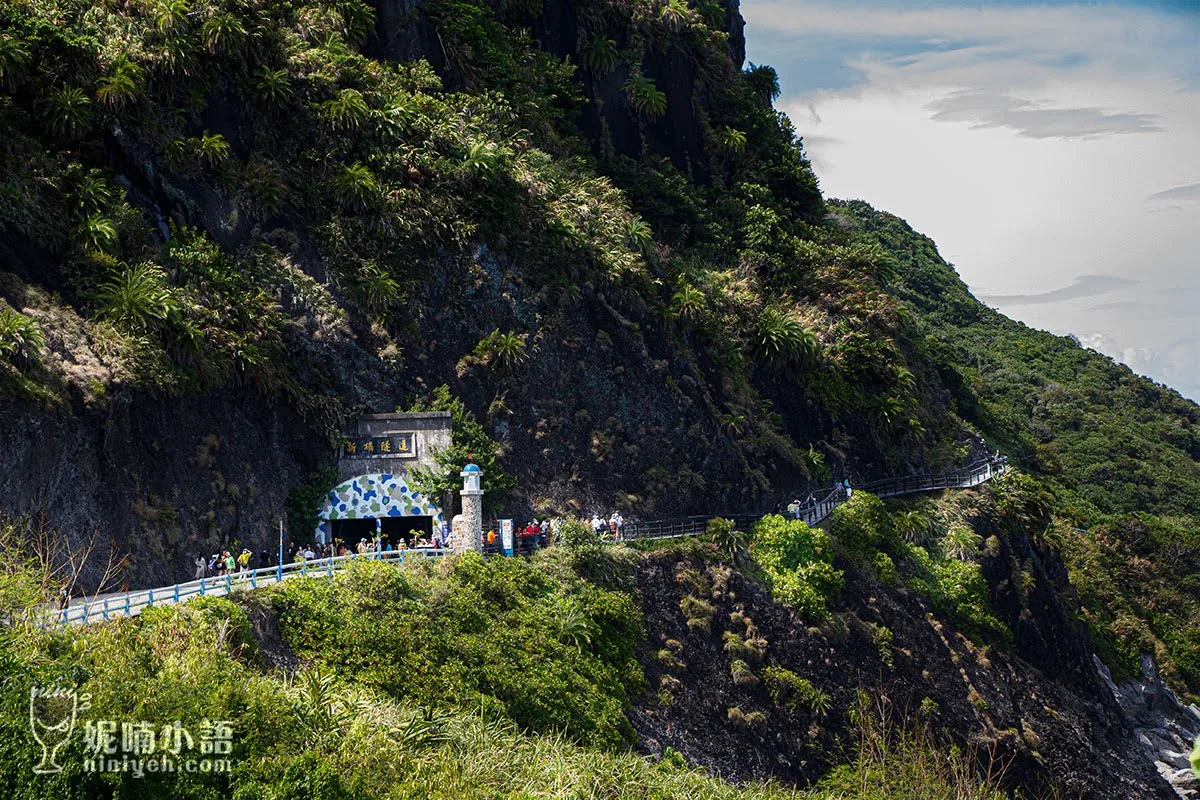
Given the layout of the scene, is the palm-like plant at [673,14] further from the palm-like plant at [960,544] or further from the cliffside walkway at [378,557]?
the palm-like plant at [960,544]

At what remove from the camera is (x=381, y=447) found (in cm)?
3791

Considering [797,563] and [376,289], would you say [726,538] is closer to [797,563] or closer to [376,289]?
[797,563]

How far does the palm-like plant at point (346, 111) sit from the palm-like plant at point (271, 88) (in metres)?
1.20

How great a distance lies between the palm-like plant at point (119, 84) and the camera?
36.7 meters

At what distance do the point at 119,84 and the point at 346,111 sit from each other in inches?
277

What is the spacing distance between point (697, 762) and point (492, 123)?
23285 mm

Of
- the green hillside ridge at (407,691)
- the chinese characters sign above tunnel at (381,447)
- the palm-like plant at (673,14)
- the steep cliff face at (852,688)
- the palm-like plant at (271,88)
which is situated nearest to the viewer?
the green hillside ridge at (407,691)

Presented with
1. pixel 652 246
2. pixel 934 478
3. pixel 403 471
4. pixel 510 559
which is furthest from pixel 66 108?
pixel 934 478

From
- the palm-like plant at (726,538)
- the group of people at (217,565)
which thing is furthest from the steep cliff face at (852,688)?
the group of people at (217,565)

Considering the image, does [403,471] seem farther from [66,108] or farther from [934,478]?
[934,478]

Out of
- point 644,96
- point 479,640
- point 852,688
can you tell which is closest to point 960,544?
point 852,688

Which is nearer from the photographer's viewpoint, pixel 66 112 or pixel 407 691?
pixel 407 691

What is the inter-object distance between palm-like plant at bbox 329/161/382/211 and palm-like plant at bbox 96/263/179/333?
8.32m

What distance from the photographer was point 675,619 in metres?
37.5
